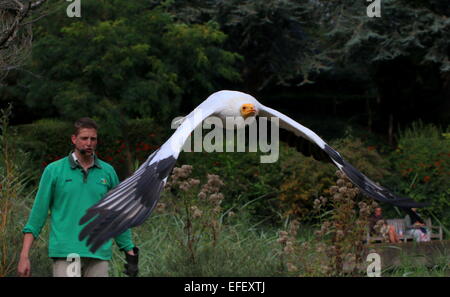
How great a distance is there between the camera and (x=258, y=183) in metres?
10.1

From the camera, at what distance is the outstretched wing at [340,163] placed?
4.49 m

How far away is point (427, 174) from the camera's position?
33.7 ft

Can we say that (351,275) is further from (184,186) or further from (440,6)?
(440,6)

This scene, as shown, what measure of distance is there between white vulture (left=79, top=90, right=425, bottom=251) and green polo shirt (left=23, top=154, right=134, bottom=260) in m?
0.12

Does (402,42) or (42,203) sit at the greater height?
(402,42)

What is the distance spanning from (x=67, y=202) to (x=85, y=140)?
0.39 metres

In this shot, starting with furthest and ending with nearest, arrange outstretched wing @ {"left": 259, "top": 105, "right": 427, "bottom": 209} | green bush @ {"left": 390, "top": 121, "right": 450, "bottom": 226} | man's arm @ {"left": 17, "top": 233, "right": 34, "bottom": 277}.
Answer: green bush @ {"left": 390, "top": 121, "right": 450, "bottom": 226}
outstretched wing @ {"left": 259, "top": 105, "right": 427, "bottom": 209}
man's arm @ {"left": 17, "top": 233, "right": 34, "bottom": 277}

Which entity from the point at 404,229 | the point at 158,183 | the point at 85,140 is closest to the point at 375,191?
the point at 158,183

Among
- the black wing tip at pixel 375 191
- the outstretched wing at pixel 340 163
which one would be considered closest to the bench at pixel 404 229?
the outstretched wing at pixel 340 163

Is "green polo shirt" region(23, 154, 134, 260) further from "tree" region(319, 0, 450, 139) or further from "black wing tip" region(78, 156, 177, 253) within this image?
"tree" region(319, 0, 450, 139)

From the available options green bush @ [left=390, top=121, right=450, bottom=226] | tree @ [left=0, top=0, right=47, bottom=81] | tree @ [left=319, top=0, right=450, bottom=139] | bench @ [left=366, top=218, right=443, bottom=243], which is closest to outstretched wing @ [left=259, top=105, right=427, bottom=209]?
tree @ [left=0, top=0, right=47, bottom=81]

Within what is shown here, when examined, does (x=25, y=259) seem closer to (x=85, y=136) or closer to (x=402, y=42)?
(x=85, y=136)

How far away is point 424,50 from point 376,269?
9.09 meters

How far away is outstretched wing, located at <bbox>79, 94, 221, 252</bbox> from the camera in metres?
3.53
